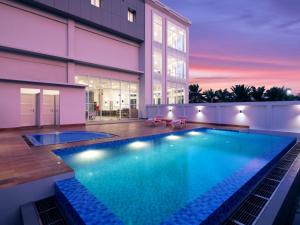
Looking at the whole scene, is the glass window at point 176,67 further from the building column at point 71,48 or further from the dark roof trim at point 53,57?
the building column at point 71,48

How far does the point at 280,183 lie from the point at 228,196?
5.13 ft

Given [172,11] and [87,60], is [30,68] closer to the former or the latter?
[87,60]

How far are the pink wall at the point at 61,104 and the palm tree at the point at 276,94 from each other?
20.5 m

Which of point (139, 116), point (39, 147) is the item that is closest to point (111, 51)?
point (139, 116)

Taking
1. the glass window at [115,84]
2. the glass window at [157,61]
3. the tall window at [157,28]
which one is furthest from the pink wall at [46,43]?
the tall window at [157,28]

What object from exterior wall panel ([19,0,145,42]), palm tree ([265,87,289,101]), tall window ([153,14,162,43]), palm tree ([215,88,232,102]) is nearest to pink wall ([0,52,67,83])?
exterior wall panel ([19,0,145,42])

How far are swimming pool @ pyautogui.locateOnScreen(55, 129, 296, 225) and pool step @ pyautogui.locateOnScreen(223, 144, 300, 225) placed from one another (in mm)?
164

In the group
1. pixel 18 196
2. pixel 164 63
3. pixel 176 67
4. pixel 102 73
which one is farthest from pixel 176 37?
pixel 18 196

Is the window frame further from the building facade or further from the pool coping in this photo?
the pool coping

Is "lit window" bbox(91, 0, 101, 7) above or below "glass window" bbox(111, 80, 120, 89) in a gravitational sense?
above

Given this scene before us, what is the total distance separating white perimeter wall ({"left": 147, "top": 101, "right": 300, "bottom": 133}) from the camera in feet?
28.4

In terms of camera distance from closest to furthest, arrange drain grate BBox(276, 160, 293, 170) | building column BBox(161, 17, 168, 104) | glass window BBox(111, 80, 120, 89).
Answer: drain grate BBox(276, 160, 293, 170), glass window BBox(111, 80, 120, 89), building column BBox(161, 17, 168, 104)

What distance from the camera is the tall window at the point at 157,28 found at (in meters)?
18.1

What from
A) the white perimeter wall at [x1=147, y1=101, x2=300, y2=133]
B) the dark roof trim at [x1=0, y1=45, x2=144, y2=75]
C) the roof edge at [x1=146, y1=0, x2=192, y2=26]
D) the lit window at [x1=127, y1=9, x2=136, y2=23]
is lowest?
the white perimeter wall at [x1=147, y1=101, x2=300, y2=133]
